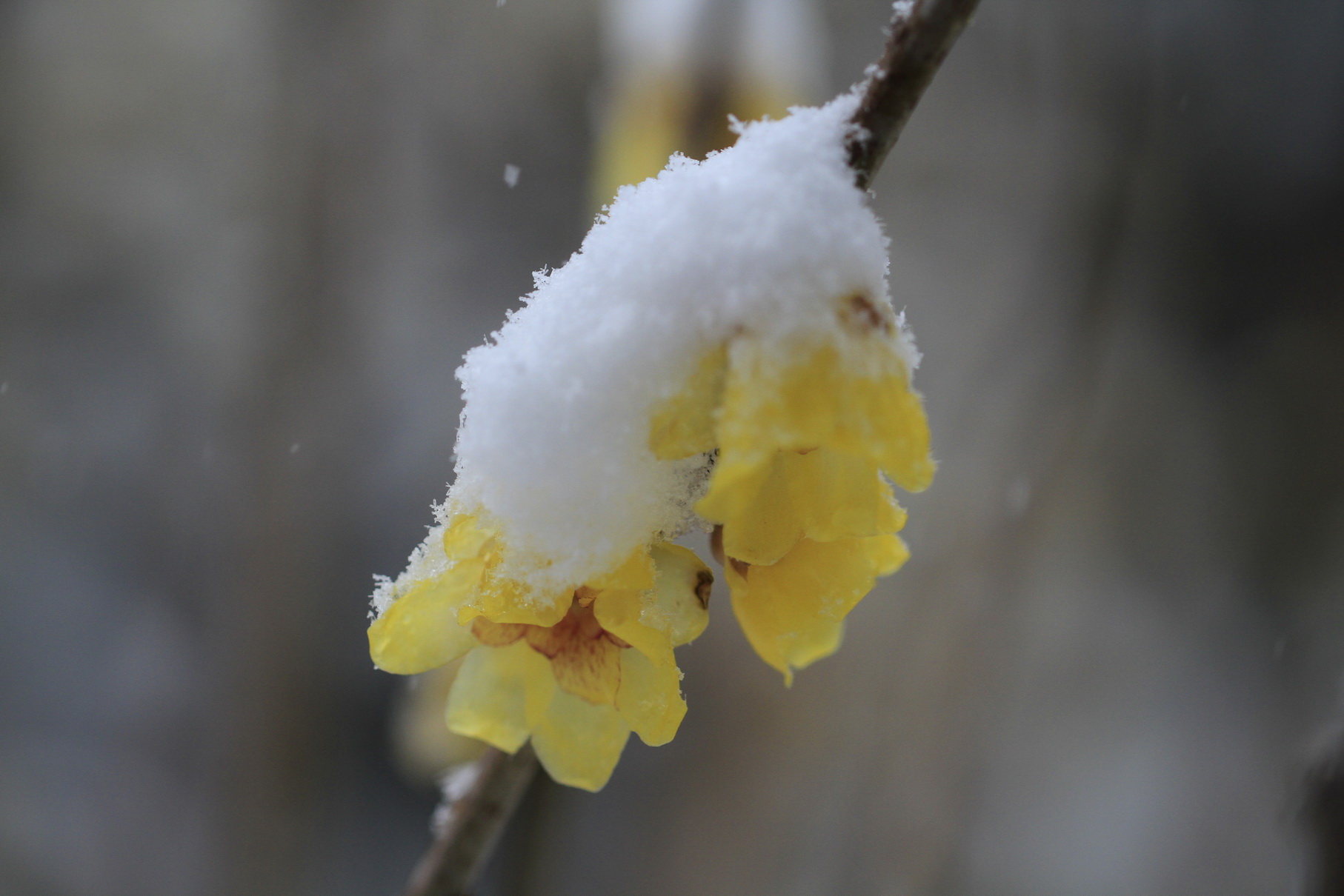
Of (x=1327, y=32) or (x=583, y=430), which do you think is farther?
(x=1327, y=32)

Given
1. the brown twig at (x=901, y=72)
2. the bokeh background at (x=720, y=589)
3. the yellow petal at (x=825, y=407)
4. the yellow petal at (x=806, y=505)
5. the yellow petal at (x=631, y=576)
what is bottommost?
the bokeh background at (x=720, y=589)

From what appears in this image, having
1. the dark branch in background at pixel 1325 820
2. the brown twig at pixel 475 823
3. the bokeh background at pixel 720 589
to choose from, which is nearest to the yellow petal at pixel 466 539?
the brown twig at pixel 475 823

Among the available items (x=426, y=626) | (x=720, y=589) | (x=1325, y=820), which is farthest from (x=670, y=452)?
(x=720, y=589)

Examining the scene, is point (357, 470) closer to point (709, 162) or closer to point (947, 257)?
point (947, 257)

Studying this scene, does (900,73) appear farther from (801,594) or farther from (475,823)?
(475,823)

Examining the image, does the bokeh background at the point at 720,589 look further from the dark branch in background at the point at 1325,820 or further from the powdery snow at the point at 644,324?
the powdery snow at the point at 644,324

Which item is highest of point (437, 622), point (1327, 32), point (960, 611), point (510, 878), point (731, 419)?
point (1327, 32)

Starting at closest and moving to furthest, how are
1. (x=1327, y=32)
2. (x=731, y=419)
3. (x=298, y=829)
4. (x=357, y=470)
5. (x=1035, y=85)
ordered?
(x=731, y=419)
(x=1327, y=32)
(x=1035, y=85)
(x=298, y=829)
(x=357, y=470)

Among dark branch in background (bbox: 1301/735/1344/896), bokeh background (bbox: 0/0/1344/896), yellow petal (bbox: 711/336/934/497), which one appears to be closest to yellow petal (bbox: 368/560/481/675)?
yellow petal (bbox: 711/336/934/497)

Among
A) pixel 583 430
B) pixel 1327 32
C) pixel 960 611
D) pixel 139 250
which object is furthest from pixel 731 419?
pixel 139 250
